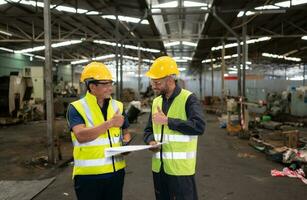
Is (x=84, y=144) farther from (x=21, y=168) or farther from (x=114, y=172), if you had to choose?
(x=21, y=168)

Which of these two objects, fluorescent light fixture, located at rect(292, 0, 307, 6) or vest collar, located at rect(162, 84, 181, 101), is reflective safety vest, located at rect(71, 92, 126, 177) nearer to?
vest collar, located at rect(162, 84, 181, 101)

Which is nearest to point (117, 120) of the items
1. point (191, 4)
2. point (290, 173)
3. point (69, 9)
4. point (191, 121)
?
point (191, 121)

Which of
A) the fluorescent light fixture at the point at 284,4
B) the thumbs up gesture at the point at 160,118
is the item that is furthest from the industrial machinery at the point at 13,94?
the thumbs up gesture at the point at 160,118

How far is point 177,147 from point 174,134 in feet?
0.37

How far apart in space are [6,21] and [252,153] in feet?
37.1

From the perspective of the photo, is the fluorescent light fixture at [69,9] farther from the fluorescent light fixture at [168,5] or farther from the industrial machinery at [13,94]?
the industrial machinery at [13,94]

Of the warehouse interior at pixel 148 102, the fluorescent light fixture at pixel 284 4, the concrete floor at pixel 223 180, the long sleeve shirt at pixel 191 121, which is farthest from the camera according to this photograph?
the fluorescent light fixture at pixel 284 4

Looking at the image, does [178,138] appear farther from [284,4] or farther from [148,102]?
[148,102]

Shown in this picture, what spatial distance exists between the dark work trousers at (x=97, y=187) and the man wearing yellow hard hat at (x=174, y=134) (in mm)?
371

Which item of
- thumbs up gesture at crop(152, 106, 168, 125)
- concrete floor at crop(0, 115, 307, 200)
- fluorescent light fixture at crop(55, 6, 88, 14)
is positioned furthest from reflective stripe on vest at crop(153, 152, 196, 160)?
fluorescent light fixture at crop(55, 6, 88, 14)

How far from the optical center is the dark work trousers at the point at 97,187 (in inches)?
103

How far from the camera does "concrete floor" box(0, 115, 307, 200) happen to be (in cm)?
503

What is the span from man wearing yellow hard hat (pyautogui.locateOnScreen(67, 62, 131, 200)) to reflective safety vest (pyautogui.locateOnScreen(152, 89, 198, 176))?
39 cm

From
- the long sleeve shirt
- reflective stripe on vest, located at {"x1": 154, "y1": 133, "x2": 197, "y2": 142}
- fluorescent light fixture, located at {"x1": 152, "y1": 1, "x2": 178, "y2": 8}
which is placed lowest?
reflective stripe on vest, located at {"x1": 154, "y1": 133, "x2": 197, "y2": 142}
